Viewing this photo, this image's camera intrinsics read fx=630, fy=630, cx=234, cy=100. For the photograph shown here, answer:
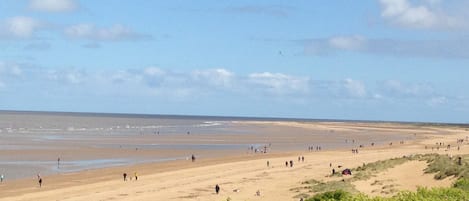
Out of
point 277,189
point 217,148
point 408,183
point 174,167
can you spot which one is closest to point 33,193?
point 277,189

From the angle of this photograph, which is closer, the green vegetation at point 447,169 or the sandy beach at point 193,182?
the green vegetation at point 447,169

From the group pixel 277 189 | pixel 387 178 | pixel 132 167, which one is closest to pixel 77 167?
pixel 132 167

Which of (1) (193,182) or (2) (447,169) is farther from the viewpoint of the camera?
(1) (193,182)

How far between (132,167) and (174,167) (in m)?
3.48

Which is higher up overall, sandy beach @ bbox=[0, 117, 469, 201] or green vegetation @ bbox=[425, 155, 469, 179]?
green vegetation @ bbox=[425, 155, 469, 179]

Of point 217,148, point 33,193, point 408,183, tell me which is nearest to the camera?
point 408,183

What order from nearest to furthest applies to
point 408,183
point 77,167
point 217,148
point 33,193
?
point 408,183 → point 33,193 → point 77,167 → point 217,148

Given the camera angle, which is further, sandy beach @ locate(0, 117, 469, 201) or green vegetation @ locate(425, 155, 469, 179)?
sandy beach @ locate(0, 117, 469, 201)

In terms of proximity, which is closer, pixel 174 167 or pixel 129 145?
pixel 174 167

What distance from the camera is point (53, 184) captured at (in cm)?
4078

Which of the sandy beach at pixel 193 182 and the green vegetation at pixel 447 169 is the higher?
the green vegetation at pixel 447 169

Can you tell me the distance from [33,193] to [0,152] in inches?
1143

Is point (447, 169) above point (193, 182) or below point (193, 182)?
above

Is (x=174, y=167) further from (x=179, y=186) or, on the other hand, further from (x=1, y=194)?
(x=1, y=194)
